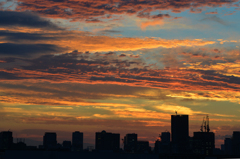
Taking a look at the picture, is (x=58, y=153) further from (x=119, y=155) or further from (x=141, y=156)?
(x=141, y=156)

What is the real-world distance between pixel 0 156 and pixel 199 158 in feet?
335

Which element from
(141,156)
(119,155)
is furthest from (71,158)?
(141,156)

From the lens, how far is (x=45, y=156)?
133250 mm

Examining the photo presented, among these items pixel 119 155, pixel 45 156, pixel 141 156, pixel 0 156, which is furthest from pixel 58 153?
pixel 0 156

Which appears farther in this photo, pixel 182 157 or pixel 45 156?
pixel 182 157

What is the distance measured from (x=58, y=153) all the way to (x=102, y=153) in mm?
17569

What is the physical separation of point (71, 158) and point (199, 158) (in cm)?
7088

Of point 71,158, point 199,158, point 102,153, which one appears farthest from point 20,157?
point 199,158

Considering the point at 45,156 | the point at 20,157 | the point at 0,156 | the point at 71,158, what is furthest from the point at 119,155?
the point at 0,156

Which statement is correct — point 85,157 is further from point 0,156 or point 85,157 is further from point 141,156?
point 0,156

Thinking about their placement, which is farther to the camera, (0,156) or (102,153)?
(0,156)

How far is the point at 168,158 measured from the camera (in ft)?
565

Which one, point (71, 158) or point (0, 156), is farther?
point (0, 156)

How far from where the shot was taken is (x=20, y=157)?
438 feet
